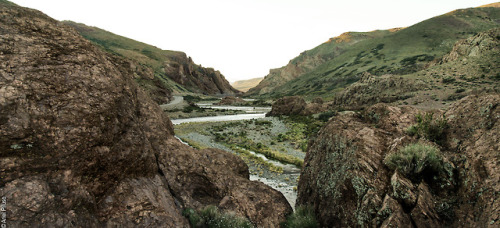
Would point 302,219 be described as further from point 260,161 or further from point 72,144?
point 260,161

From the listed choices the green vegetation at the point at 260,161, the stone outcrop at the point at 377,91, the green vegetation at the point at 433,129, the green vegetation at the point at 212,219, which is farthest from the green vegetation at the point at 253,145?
the stone outcrop at the point at 377,91

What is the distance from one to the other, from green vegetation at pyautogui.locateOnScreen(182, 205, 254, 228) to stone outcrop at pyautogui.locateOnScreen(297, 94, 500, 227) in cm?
323

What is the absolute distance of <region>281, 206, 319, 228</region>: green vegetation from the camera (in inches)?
344

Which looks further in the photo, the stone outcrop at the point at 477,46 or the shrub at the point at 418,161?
the stone outcrop at the point at 477,46

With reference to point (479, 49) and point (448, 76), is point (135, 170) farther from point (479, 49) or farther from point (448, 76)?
point (479, 49)

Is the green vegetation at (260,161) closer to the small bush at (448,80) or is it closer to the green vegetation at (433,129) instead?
the green vegetation at (433,129)

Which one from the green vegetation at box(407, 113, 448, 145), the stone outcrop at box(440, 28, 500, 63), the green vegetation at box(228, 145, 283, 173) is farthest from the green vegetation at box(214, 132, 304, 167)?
the stone outcrop at box(440, 28, 500, 63)

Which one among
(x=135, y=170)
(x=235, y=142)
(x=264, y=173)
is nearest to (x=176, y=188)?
(x=135, y=170)

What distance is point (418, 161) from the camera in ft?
22.9

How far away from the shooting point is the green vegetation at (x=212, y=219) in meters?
8.05

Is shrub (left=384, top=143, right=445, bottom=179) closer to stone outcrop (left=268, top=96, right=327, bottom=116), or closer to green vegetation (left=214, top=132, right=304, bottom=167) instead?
green vegetation (left=214, top=132, right=304, bottom=167)

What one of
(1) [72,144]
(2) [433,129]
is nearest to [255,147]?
(2) [433,129]

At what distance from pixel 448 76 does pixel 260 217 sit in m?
74.9

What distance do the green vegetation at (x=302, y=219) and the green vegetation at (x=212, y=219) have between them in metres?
1.68
